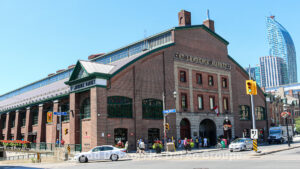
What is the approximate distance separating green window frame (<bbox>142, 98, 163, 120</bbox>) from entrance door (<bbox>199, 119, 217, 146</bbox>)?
9505 millimetres

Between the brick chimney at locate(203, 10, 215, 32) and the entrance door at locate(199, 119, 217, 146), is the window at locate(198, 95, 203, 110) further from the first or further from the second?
the brick chimney at locate(203, 10, 215, 32)

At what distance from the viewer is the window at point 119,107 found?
3709 centimetres

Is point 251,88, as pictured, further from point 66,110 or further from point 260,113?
point 260,113

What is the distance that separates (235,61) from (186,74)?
1380cm

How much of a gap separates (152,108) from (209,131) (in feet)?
42.1

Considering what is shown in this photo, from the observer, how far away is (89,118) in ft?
122

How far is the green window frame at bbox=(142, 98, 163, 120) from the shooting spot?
1597 inches

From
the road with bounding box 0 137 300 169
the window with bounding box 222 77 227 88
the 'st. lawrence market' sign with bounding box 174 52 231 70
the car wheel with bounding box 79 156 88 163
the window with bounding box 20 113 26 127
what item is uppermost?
the 'st. lawrence market' sign with bounding box 174 52 231 70

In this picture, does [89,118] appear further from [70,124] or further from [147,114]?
[147,114]

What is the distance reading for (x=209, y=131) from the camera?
161ft

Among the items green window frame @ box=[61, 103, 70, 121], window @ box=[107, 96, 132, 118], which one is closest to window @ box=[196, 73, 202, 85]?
window @ box=[107, 96, 132, 118]

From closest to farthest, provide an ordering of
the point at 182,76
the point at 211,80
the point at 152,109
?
1. the point at 152,109
2. the point at 182,76
3. the point at 211,80

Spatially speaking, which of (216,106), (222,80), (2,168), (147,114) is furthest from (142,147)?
(222,80)

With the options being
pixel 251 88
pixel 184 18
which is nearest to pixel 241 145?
pixel 251 88
